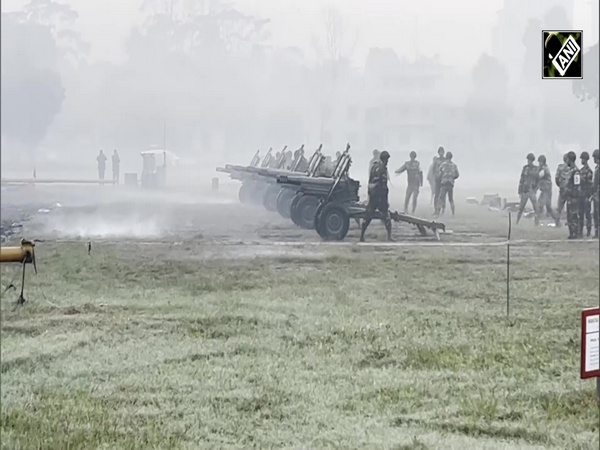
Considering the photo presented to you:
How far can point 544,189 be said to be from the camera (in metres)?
2.92

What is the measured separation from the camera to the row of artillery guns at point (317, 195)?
110 inches

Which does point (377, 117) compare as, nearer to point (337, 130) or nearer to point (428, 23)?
point (337, 130)

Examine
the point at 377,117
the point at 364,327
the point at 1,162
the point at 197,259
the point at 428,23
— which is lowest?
the point at 364,327

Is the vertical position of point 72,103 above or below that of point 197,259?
above

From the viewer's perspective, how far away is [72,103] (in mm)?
2762

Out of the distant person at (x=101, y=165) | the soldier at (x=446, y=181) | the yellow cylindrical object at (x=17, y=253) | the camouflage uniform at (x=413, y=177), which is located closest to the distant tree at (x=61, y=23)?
the distant person at (x=101, y=165)

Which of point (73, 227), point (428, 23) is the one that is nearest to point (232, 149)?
point (73, 227)

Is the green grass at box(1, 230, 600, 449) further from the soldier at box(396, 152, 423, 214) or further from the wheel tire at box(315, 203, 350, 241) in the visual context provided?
the soldier at box(396, 152, 423, 214)

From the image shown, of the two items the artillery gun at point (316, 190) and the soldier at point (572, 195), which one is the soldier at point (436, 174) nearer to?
the artillery gun at point (316, 190)

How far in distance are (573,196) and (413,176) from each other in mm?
547

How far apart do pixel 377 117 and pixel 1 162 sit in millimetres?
1175

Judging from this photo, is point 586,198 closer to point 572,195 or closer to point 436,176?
point 572,195

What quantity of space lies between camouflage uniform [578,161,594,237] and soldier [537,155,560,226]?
0.34 feet

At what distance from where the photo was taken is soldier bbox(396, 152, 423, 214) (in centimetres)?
283
